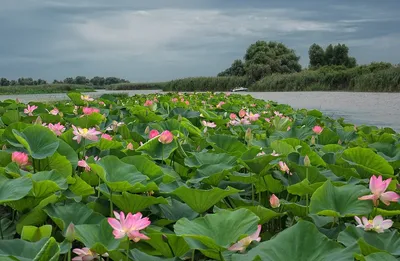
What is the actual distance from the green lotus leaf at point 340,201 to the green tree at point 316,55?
45.6 m

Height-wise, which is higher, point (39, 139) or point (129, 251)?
point (39, 139)

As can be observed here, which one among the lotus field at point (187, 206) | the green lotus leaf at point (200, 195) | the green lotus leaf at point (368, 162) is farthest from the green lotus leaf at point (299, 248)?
the green lotus leaf at point (368, 162)

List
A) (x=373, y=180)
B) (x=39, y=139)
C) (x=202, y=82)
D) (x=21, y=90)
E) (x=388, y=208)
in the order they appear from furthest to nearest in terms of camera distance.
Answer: (x=21, y=90)
(x=202, y=82)
(x=39, y=139)
(x=388, y=208)
(x=373, y=180)

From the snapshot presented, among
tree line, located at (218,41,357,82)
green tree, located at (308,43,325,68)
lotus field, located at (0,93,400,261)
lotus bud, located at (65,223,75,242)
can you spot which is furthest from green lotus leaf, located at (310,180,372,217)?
green tree, located at (308,43,325,68)

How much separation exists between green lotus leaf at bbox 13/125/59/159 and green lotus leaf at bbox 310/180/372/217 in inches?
23.5

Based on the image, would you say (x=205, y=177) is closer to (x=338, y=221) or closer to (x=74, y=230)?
(x=338, y=221)

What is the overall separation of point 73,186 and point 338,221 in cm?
53

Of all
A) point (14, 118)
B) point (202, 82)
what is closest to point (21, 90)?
point (202, 82)

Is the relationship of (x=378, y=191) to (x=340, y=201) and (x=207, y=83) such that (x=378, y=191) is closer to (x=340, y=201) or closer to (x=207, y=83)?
(x=340, y=201)

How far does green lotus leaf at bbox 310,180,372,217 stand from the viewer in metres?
0.92

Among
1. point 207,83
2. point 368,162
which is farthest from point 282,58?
point 368,162

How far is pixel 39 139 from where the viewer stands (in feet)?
3.90

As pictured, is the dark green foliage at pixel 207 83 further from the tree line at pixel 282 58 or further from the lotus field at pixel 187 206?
the lotus field at pixel 187 206

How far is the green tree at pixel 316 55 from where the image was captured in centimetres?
4509
